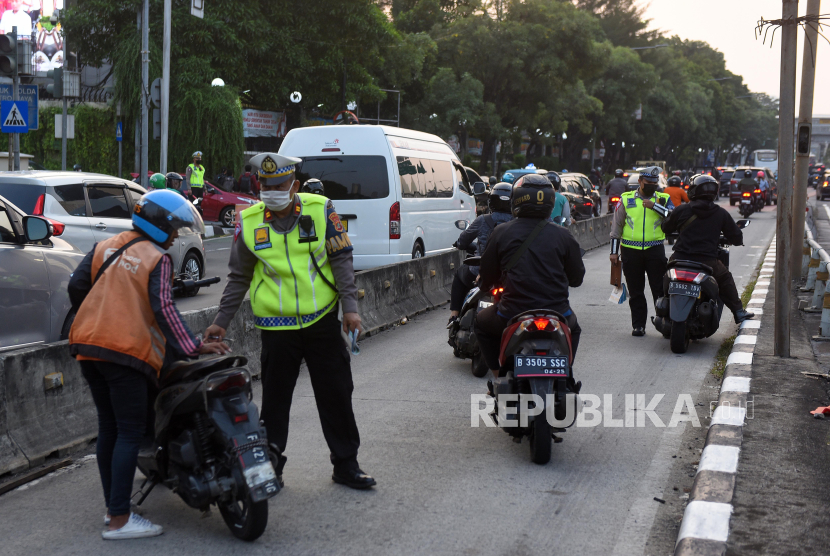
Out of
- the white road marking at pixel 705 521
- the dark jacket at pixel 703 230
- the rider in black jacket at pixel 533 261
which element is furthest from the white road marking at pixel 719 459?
the dark jacket at pixel 703 230

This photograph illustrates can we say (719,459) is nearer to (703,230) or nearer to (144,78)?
(703,230)

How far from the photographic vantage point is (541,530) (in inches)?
176

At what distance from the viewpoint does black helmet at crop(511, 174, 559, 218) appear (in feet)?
19.0

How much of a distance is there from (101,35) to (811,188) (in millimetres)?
81936

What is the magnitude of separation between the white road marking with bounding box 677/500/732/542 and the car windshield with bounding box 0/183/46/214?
8455mm

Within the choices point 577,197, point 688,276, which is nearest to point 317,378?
point 688,276

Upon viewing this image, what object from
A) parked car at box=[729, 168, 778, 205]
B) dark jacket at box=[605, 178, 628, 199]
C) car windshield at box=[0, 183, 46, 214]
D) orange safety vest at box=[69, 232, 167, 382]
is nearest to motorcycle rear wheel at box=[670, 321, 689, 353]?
orange safety vest at box=[69, 232, 167, 382]

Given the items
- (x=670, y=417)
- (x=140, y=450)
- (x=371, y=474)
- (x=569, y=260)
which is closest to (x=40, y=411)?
(x=140, y=450)

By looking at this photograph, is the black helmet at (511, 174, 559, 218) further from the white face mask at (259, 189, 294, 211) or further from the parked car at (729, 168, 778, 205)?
the parked car at (729, 168, 778, 205)

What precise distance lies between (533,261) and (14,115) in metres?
13.2

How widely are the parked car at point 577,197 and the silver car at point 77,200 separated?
18122 millimetres

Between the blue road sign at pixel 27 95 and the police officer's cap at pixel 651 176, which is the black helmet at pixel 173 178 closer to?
the blue road sign at pixel 27 95

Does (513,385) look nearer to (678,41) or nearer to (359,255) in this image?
(359,255)

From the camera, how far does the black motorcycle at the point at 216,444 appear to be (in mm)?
4145
